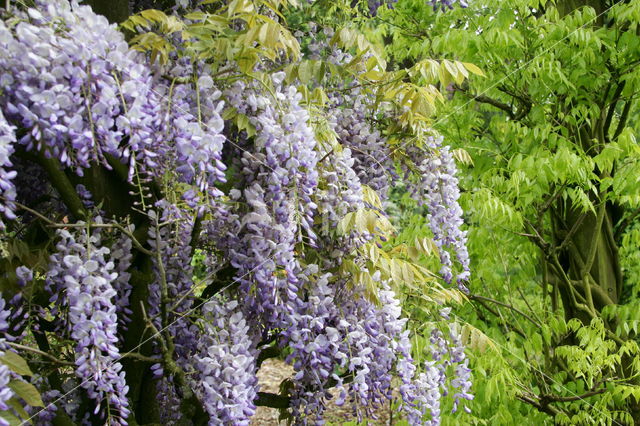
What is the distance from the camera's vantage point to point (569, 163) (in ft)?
10.5

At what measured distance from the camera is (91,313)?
5.28ft

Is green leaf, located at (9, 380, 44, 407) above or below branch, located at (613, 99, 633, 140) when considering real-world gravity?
above

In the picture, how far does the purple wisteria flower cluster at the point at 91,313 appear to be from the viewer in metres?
1.58

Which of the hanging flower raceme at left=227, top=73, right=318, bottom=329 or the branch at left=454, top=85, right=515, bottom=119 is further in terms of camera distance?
the branch at left=454, top=85, right=515, bottom=119

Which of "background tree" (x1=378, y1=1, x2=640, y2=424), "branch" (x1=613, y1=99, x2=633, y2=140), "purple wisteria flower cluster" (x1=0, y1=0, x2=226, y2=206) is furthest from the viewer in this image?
"branch" (x1=613, y1=99, x2=633, y2=140)

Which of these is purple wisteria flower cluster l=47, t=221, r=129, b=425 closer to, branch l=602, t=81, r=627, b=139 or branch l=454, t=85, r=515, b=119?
branch l=454, t=85, r=515, b=119

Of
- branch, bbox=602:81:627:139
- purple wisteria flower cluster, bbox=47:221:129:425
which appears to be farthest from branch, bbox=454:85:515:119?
purple wisteria flower cluster, bbox=47:221:129:425

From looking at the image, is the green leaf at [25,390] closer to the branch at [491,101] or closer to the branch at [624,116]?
the branch at [491,101]

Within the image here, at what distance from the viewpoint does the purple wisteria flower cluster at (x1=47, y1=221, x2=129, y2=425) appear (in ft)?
5.18

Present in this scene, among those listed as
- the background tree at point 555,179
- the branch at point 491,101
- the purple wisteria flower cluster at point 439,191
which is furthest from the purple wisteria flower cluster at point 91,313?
the branch at point 491,101

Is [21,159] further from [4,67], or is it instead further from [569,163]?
[569,163]

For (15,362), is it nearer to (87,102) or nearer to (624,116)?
(87,102)

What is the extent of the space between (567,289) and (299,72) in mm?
2698

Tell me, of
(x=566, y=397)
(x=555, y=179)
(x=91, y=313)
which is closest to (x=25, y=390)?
(x=91, y=313)
